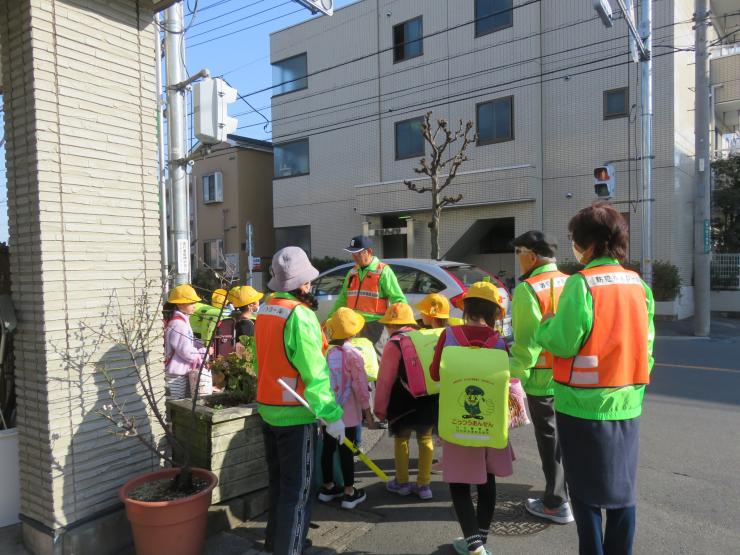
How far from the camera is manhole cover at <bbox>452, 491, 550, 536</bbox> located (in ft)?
11.7

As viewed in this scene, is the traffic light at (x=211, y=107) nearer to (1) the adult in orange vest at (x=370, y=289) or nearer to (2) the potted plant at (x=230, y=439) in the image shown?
(1) the adult in orange vest at (x=370, y=289)

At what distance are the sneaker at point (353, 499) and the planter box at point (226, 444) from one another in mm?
585

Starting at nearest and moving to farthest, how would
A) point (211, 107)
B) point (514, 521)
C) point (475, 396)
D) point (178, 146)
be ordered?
point (475, 396)
point (514, 521)
point (211, 107)
point (178, 146)

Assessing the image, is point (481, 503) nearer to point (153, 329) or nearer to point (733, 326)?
point (153, 329)

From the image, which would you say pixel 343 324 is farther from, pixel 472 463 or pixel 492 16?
pixel 492 16

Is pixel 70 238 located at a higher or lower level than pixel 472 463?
higher

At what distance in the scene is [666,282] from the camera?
1341 centimetres

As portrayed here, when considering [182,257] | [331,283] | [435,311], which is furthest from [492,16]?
[435,311]

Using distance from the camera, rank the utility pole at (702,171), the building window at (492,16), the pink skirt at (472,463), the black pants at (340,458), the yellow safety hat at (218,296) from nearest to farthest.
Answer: the pink skirt at (472,463)
the black pants at (340,458)
the yellow safety hat at (218,296)
the utility pole at (702,171)
the building window at (492,16)

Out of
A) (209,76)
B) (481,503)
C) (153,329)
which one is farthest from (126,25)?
(481,503)

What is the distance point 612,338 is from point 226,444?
254 centimetres

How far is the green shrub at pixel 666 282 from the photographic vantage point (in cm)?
1340

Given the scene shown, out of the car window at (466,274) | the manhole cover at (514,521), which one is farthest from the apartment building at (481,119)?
the manhole cover at (514,521)

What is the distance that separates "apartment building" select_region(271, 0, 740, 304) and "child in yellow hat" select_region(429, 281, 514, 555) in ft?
39.1
